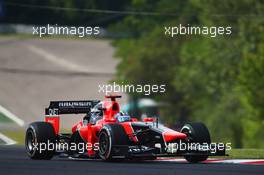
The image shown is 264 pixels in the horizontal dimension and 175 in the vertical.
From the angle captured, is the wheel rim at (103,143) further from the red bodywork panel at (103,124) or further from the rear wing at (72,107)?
the rear wing at (72,107)

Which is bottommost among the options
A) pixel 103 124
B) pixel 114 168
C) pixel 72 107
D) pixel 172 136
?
pixel 114 168

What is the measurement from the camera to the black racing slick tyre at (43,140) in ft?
86.9

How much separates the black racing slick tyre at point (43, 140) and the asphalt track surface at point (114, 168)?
0.23 meters

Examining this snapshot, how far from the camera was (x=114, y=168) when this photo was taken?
23.6 meters

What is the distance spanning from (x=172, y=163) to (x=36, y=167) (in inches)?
120

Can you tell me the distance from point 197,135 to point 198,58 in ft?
194

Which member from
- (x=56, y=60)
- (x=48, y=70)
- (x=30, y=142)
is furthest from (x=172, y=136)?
(x=56, y=60)

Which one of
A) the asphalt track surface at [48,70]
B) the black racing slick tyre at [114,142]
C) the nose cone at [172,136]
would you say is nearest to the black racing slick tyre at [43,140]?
the black racing slick tyre at [114,142]

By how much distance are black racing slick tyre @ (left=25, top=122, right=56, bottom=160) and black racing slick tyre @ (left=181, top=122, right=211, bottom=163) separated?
114 inches

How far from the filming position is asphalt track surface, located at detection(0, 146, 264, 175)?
22.6m
